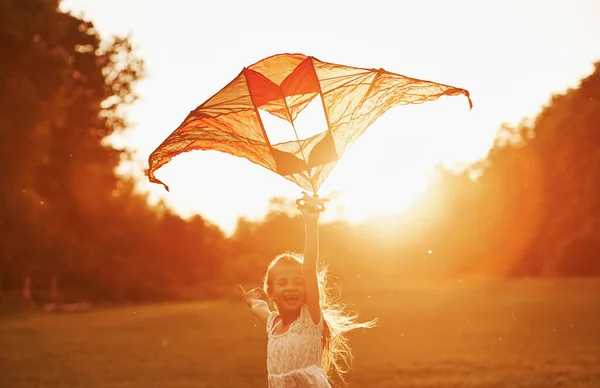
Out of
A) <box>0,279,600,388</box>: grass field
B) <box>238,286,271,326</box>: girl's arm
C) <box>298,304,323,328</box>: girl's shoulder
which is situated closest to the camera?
<box>298,304,323,328</box>: girl's shoulder

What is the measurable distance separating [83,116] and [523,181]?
24.2m

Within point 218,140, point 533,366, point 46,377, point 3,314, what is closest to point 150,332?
point 46,377

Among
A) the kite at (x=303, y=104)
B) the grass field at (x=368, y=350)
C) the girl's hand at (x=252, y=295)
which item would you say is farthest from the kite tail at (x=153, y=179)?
the grass field at (x=368, y=350)

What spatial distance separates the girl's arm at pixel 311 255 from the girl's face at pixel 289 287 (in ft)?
0.18

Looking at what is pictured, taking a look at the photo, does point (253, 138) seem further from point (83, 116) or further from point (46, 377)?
point (83, 116)

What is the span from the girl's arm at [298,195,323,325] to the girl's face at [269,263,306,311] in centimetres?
5

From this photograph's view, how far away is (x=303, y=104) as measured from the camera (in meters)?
4.89

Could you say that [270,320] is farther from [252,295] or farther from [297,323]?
[252,295]

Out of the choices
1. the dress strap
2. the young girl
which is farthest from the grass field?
the young girl

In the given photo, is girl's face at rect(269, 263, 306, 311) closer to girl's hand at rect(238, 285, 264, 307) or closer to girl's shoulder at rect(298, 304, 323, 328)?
girl's shoulder at rect(298, 304, 323, 328)

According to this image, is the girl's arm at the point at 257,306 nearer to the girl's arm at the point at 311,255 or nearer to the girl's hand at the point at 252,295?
the girl's hand at the point at 252,295

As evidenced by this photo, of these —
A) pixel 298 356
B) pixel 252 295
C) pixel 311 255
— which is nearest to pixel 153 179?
pixel 252 295

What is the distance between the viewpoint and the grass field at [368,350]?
11.3 m

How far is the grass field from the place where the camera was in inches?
444
